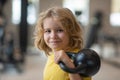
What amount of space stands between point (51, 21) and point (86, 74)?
0.81ft

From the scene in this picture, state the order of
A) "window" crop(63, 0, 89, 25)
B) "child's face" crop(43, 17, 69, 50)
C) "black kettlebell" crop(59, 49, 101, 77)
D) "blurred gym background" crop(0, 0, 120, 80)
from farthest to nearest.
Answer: "window" crop(63, 0, 89, 25) < "blurred gym background" crop(0, 0, 120, 80) < "child's face" crop(43, 17, 69, 50) < "black kettlebell" crop(59, 49, 101, 77)

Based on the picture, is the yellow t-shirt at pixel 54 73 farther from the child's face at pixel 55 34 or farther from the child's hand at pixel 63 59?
the child's hand at pixel 63 59

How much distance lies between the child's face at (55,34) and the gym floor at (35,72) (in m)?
3.04

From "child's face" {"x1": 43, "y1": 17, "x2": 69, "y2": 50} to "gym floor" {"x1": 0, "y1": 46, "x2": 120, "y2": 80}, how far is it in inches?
120

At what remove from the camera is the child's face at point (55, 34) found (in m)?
0.95

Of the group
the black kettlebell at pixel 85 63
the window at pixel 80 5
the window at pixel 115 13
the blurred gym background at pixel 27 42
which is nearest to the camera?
the black kettlebell at pixel 85 63

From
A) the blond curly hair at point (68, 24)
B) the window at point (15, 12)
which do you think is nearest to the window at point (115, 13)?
the window at point (15, 12)

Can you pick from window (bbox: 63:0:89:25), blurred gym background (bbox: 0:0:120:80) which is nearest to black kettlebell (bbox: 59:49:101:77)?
blurred gym background (bbox: 0:0:120:80)

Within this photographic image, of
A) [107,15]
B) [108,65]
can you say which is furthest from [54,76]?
[107,15]

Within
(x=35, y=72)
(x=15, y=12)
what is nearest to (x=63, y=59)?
(x=35, y=72)

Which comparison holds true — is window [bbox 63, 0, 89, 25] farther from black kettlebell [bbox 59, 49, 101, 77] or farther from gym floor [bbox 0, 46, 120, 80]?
black kettlebell [bbox 59, 49, 101, 77]

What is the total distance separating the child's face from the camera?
0.95m

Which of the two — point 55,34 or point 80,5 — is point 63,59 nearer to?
point 55,34

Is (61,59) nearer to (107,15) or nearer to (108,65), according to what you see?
(108,65)
